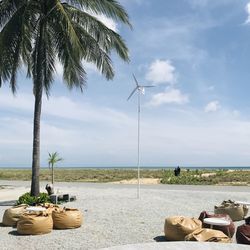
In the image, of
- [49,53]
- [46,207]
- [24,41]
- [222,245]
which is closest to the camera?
[222,245]

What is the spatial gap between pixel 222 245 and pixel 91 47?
1351 centimetres

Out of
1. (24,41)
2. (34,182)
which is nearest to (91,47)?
(24,41)

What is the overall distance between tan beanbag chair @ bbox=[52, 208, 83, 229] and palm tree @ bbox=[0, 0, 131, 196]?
6431mm

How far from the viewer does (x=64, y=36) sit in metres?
20.0

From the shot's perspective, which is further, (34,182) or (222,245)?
(34,182)

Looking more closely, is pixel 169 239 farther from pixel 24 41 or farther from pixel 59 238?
pixel 24 41

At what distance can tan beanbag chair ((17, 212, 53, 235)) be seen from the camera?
12.9 meters

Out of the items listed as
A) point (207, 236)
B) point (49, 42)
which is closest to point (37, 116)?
point (49, 42)

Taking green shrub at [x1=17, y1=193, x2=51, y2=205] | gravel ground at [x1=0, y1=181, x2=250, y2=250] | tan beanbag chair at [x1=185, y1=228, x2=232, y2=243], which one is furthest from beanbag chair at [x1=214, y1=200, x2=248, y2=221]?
green shrub at [x1=17, y1=193, x2=51, y2=205]

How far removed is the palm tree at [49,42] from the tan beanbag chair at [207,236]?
1044cm

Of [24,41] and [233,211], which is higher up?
[24,41]

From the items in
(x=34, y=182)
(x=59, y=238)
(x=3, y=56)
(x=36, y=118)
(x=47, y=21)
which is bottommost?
(x=59, y=238)

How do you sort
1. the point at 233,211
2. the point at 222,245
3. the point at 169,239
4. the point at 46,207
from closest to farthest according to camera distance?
the point at 222,245, the point at 169,239, the point at 46,207, the point at 233,211

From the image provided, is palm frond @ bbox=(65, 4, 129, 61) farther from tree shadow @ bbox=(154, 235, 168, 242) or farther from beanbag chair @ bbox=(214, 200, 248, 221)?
tree shadow @ bbox=(154, 235, 168, 242)
